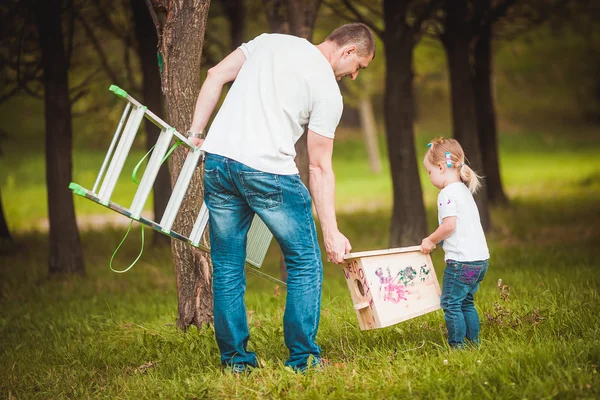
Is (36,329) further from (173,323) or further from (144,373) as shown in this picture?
(144,373)

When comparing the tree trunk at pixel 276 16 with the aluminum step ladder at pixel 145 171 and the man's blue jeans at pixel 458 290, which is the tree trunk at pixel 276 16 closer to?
the aluminum step ladder at pixel 145 171

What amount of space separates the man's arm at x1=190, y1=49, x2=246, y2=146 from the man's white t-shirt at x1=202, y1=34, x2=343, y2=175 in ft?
0.54

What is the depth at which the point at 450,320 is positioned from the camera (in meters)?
4.32

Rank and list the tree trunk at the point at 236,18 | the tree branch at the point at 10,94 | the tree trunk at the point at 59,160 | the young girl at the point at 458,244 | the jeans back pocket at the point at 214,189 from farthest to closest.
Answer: the tree trunk at the point at 236,18
the tree branch at the point at 10,94
the tree trunk at the point at 59,160
the young girl at the point at 458,244
the jeans back pocket at the point at 214,189

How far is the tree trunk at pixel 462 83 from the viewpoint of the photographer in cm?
1071

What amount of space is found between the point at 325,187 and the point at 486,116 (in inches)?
437

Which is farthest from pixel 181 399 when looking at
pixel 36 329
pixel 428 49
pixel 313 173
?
pixel 428 49

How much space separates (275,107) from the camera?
3908 millimetres

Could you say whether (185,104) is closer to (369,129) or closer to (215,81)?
(215,81)

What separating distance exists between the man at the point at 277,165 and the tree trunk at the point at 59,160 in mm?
5423

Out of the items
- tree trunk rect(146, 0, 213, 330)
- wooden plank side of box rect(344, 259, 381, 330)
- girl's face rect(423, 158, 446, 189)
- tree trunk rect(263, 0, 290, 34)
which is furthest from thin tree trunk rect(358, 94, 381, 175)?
wooden plank side of box rect(344, 259, 381, 330)

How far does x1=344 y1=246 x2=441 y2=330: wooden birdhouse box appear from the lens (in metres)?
4.19

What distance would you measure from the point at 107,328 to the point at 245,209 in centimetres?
240

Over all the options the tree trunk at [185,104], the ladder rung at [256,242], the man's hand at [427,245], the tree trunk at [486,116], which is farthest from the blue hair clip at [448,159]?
the tree trunk at [486,116]
